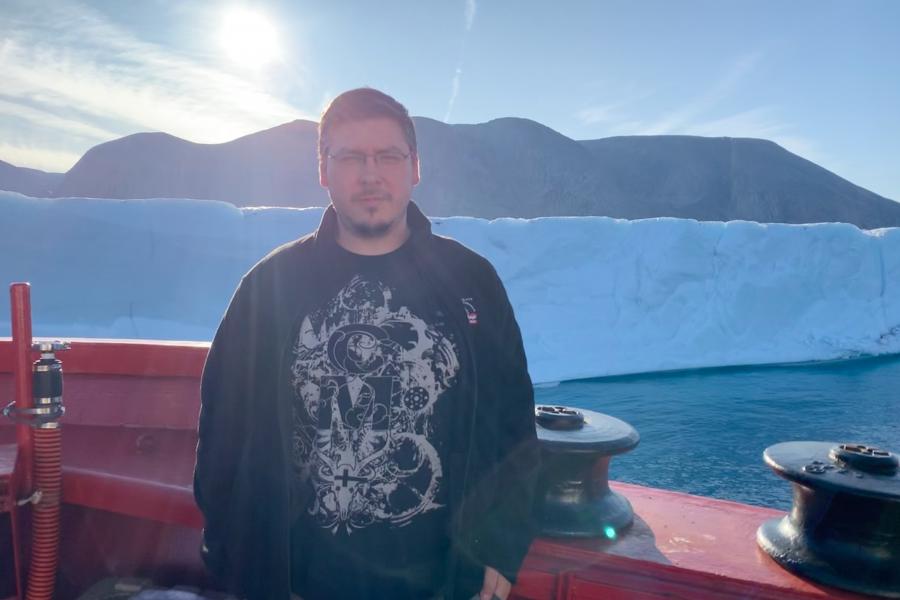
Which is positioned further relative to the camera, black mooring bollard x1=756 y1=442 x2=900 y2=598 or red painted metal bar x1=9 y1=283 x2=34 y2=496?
red painted metal bar x1=9 y1=283 x2=34 y2=496

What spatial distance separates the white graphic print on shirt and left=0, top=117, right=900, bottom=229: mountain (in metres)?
52.2

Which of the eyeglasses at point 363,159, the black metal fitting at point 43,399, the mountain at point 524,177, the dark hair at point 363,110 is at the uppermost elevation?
the mountain at point 524,177

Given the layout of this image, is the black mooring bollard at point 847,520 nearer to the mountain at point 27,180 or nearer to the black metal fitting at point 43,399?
the black metal fitting at point 43,399

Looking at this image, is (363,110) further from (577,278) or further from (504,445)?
(577,278)

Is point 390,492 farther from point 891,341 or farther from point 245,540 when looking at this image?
point 891,341

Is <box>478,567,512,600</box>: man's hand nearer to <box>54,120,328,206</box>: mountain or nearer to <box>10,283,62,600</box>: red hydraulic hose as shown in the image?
<box>10,283,62,600</box>: red hydraulic hose

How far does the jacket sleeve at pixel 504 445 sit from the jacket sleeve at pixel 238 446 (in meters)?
0.48

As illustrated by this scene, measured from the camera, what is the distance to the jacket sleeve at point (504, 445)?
1453 millimetres

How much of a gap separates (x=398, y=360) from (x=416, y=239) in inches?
11.3

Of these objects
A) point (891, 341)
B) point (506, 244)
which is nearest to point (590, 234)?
point (506, 244)

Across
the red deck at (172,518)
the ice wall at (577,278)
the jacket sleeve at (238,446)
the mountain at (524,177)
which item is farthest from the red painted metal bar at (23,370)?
the mountain at (524,177)

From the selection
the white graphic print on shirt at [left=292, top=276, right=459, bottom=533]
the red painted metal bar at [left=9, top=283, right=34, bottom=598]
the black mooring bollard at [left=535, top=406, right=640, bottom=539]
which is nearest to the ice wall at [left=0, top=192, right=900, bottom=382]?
the black mooring bollard at [left=535, top=406, right=640, bottom=539]

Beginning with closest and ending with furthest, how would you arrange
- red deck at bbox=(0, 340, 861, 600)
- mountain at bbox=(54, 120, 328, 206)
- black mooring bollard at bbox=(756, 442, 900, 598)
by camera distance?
black mooring bollard at bbox=(756, 442, 900, 598)
red deck at bbox=(0, 340, 861, 600)
mountain at bbox=(54, 120, 328, 206)

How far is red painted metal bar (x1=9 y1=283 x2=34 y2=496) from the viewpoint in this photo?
6.23ft
